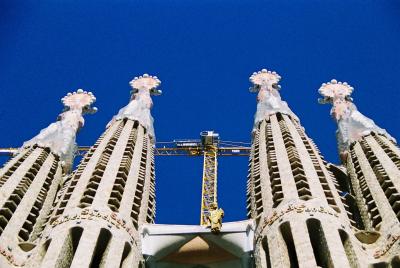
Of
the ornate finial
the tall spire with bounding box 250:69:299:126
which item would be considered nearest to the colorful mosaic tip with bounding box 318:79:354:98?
the tall spire with bounding box 250:69:299:126

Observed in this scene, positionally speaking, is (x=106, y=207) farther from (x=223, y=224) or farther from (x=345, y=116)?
(x=345, y=116)

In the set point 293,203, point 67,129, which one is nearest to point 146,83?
point 67,129

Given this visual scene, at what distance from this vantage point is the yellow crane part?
175ft

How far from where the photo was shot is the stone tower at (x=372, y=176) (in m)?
33.6

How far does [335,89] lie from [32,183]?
19.8 metres

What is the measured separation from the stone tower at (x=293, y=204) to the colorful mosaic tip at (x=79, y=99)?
11703 millimetres

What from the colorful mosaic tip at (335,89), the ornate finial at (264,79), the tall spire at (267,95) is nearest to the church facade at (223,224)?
the tall spire at (267,95)

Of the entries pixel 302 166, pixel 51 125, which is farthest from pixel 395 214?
pixel 51 125

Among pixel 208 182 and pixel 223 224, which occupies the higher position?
pixel 208 182

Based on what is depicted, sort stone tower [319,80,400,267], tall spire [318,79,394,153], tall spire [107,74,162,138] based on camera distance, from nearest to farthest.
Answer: stone tower [319,80,400,267]
tall spire [318,79,394,153]
tall spire [107,74,162,138]

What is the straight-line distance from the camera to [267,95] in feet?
178

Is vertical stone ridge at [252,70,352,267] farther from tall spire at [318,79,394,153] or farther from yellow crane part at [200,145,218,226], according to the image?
yellow crane part at [200,145,218,226]

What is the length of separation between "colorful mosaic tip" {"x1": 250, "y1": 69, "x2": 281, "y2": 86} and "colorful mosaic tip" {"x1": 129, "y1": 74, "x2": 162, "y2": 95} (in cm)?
565

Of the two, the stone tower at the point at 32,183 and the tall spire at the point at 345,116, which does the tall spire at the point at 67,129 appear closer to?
the stone tower at the point at 32,183
